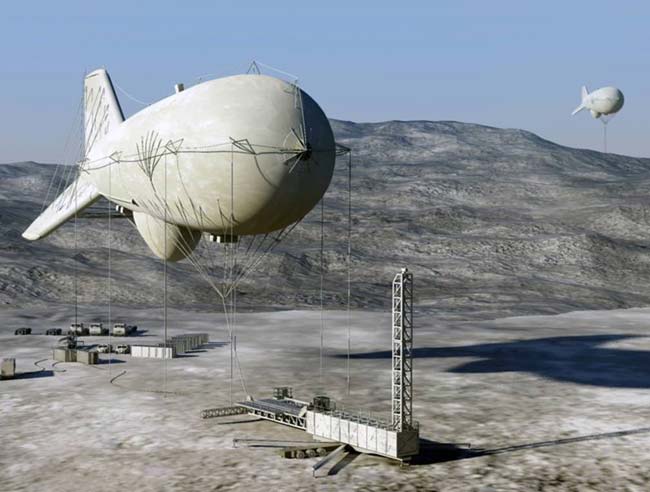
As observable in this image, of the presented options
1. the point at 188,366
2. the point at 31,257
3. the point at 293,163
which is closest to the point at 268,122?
the point at 293,163

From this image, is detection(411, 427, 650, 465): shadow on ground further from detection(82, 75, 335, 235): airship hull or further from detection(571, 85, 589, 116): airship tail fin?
detection(571, 85, 589, 116): airship tail fin

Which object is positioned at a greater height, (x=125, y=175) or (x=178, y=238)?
(x=125, y=175)

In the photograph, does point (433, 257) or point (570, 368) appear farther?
point (433, 257)

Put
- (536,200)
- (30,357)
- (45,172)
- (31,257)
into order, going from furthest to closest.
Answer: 1. (45,172)
2. (536,200)
3. (31,257)
4. (30,357)

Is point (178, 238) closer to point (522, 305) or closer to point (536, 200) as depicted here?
point (522, 305)

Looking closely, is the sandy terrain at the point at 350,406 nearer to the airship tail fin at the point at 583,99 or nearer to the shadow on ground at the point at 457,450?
the shadow on ground at the point at 457,450

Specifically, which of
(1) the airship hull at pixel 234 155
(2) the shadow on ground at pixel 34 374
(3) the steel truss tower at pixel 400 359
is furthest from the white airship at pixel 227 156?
(2) the shadow on ground at pixel 34 374
